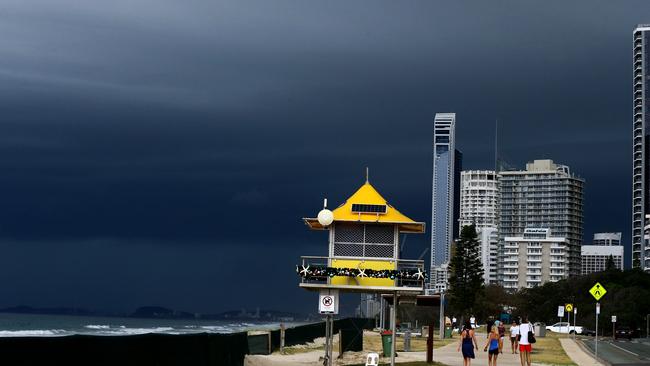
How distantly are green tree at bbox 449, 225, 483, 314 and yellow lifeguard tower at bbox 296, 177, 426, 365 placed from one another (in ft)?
276

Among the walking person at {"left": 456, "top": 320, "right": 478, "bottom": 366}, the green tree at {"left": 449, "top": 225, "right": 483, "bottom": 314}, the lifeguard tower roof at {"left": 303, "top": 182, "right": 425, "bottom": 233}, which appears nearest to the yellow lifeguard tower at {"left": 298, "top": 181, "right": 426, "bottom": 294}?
the lifeguard tower roof at {"left": 303, "top": 182, "right": 425, "bottom": 233}

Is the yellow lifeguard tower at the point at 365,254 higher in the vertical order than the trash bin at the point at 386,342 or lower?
higher

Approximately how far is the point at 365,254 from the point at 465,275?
8783 cm

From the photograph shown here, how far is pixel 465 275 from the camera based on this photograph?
119938mm

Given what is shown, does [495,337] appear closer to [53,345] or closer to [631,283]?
[53,345]

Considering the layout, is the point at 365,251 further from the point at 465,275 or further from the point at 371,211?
the point at 465,275

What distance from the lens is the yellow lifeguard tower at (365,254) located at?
32812 mm

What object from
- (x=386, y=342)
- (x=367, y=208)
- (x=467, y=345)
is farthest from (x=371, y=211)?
(x=386, y=342)

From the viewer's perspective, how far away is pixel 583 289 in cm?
15388

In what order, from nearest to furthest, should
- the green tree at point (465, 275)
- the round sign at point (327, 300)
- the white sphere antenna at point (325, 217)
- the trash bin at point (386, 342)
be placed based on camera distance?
the round sign at point (327, 300)
the white sphere antenna at point (325, 217)
the trash bin at point (386, 342)
the green tree at point (465, 275)

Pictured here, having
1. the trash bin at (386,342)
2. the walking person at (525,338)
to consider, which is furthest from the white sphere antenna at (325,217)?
the trash bin at (386,342)

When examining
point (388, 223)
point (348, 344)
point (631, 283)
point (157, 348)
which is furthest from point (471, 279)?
point (157, 348)

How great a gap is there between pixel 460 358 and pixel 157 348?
2130 cm

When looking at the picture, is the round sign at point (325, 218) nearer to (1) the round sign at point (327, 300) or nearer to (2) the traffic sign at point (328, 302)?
(2) the traffic sign at point (328, 302)
